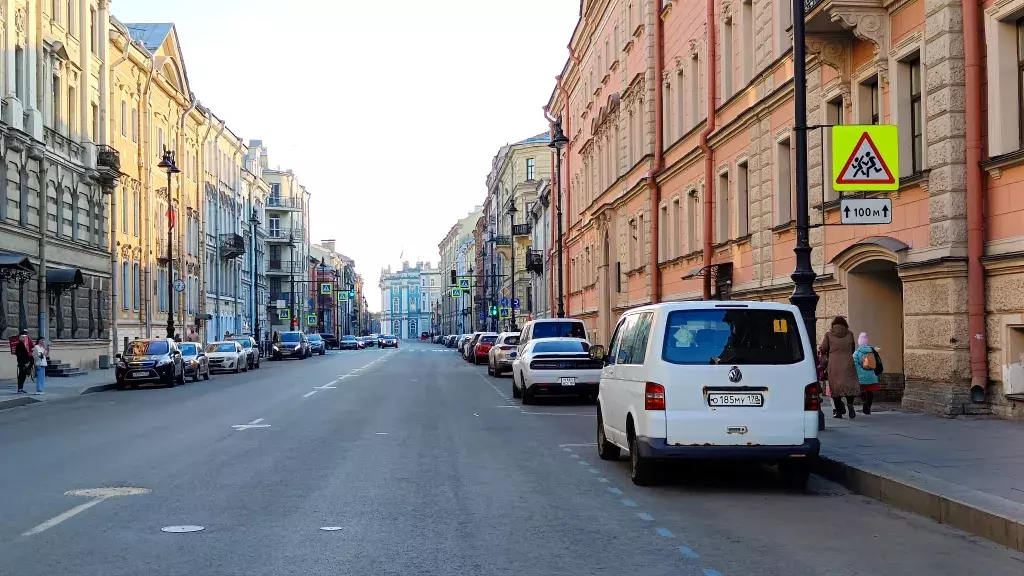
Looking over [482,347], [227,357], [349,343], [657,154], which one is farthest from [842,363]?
[349,343]

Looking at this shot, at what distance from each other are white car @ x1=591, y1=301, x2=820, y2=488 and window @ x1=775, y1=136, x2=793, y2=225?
1266cm

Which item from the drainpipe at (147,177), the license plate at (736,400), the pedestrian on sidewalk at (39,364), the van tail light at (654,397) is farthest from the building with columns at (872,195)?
the drainpipe at (147,177)

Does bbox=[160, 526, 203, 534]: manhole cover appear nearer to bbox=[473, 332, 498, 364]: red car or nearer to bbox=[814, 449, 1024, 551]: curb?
bbox=[814, 449, 1024, 551]: curb

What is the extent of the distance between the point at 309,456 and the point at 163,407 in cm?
1187

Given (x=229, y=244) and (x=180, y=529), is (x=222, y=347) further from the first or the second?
(x=180, y=529)

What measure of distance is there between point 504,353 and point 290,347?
1391 inches

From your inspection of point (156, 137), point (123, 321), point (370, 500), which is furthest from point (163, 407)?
point (156, 137)

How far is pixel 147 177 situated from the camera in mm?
55656

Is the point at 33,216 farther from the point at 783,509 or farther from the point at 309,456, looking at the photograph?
the point at 783,509

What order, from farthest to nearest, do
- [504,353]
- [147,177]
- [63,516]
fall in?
[147,177] → [504,353] → [63,516]

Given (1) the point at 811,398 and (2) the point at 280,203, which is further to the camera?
(2) the point at 280,203

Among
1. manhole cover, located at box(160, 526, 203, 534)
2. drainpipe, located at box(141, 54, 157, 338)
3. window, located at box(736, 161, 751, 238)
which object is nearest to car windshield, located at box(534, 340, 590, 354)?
window, located at box(736, 161, 751, 238)

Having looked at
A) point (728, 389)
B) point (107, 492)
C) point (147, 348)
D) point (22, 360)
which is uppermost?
point (728, 389)

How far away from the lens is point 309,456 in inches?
541
